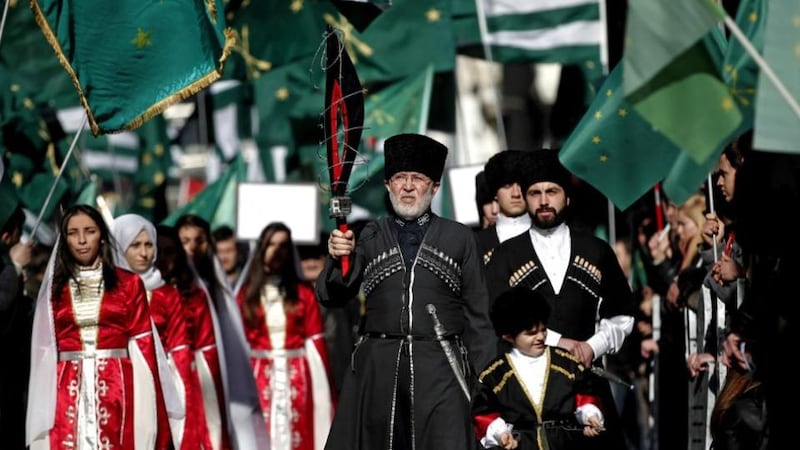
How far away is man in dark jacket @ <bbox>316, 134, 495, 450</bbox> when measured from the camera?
10.7m

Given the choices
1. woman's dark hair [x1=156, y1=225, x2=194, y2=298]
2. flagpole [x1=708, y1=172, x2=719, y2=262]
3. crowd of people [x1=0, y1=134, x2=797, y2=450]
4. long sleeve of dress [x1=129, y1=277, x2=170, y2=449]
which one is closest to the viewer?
crowd of people [x1=0, y1=134, x2=797, y2=450]

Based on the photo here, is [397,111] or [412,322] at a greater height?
[397,111]

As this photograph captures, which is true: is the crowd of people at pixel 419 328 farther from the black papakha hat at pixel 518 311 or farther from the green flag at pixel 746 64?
the green flag at pixel 746 64

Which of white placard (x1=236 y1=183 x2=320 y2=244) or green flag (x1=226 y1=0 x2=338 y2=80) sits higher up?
green flag (x1=226 y1=0 x2=338 y2=80)

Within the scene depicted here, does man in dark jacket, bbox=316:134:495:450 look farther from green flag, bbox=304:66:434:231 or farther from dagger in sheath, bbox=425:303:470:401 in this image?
green flag, bbox=304:66:434:231

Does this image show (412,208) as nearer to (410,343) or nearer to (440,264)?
(440,264)

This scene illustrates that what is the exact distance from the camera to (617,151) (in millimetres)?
11836

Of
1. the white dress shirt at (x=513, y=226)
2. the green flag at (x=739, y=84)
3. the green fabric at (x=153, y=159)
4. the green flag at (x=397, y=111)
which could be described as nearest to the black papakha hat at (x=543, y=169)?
the green flag at (x=739, y=84)

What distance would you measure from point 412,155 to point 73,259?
2.60 metres

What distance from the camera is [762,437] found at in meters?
9.99

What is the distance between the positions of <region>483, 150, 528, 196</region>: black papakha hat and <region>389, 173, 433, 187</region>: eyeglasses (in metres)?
1.13

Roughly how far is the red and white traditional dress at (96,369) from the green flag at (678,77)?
4.48 meters

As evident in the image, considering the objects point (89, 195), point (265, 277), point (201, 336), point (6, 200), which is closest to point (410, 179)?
point (6, 200)

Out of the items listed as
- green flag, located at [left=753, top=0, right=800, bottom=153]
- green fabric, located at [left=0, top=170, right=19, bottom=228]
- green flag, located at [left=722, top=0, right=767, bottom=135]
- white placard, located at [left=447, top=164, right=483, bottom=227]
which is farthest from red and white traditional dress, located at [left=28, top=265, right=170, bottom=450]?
green flag, located at [left=753, top=0, right=800, bottom=153]
